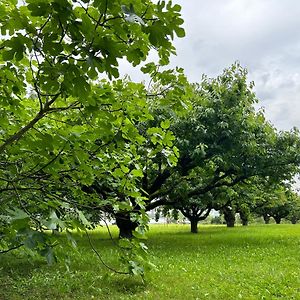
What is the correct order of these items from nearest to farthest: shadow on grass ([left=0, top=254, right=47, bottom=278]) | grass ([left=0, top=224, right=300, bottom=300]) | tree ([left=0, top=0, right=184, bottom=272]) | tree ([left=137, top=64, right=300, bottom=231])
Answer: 1. tree ([left=0, top=0, right=184, bottom=272])
2. grass ([left=0, top=224, right=300, bottom=300])
3. shadow on grass ([left=0, top=254, right=47, bottom=278])
4. tree ([left=137, top=64, right=300, bottom=231])

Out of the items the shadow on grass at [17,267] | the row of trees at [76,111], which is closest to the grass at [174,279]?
the shadow on grass at [17,267]

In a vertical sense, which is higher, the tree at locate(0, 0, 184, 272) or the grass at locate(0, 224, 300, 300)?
the tree at locate(0, 0, 184, 272)

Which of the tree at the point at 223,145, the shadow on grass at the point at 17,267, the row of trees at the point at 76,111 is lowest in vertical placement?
the shadow on grass at the point at 17,267

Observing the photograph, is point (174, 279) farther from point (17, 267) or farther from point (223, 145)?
point (223, 145)

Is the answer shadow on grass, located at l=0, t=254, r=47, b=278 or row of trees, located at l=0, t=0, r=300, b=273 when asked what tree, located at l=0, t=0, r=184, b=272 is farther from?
shadow on grass, located at l=0, t=254, r=47, b=278

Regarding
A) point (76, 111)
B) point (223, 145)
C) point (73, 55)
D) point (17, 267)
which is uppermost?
point (223, 145)

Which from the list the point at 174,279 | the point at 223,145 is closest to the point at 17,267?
the point at 174,279

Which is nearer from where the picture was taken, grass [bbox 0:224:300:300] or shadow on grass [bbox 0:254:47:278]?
grass [bbox 0:224:300:300]

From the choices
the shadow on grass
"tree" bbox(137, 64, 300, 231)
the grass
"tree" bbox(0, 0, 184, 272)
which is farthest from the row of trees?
"tree" bbox(137, 64, 300, 231)

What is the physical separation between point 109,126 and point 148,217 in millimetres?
1131

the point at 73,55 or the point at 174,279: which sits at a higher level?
the point at 73,55

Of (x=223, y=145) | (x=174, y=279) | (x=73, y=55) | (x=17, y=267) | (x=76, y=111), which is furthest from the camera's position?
(x=223, y=145)

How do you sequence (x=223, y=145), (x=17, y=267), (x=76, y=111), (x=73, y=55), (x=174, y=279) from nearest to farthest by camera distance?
1. (x=73, y=55)
2. (x=76, y=111)
3. (x=174, y=279)
4. (x=17, y=267)
5. (x=223, y=145)

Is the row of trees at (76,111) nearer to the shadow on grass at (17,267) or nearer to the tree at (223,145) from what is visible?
the shadow on grass at (17,267)
